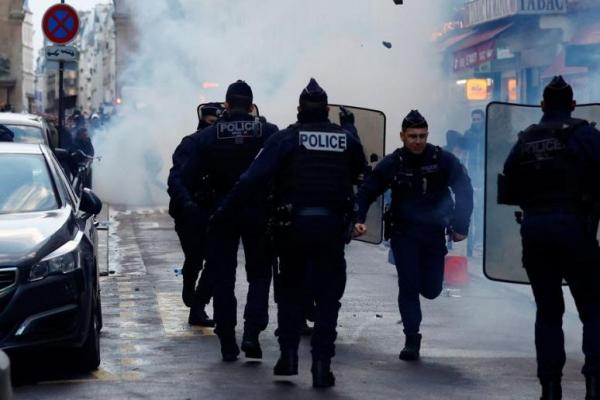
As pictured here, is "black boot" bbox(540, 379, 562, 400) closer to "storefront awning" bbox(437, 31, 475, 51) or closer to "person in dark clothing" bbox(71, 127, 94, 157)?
"person in dark clothing" bbox(71, 127, 94, 157)

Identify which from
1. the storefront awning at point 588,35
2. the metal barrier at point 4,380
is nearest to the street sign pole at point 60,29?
the storefront awning at point 588,35

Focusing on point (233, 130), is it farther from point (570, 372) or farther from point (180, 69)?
point (180, 69)

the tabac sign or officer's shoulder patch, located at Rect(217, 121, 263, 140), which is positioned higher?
the tabac sign

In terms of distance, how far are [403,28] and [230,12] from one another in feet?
22.3

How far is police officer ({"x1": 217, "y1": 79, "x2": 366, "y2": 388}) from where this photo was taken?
26.9 ft

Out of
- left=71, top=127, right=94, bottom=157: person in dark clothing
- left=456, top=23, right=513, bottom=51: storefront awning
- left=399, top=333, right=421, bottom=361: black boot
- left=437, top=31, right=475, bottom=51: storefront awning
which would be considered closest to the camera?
left=399, top=333, right=421, bottom=361: black boot

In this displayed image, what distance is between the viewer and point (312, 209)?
26.9ft

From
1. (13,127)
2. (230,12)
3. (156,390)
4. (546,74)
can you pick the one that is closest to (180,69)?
(230,12)

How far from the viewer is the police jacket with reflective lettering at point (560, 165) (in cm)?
736

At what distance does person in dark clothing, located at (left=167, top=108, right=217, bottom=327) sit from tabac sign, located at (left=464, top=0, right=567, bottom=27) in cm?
1301

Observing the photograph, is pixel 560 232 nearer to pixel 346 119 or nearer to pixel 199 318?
pixel 346 119

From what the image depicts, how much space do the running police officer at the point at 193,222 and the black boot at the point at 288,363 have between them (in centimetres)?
103

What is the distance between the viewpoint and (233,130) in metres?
9.22

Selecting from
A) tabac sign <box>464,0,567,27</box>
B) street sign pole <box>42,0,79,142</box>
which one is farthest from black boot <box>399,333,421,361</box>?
tabac sign <box>464,0,567,27</box>
